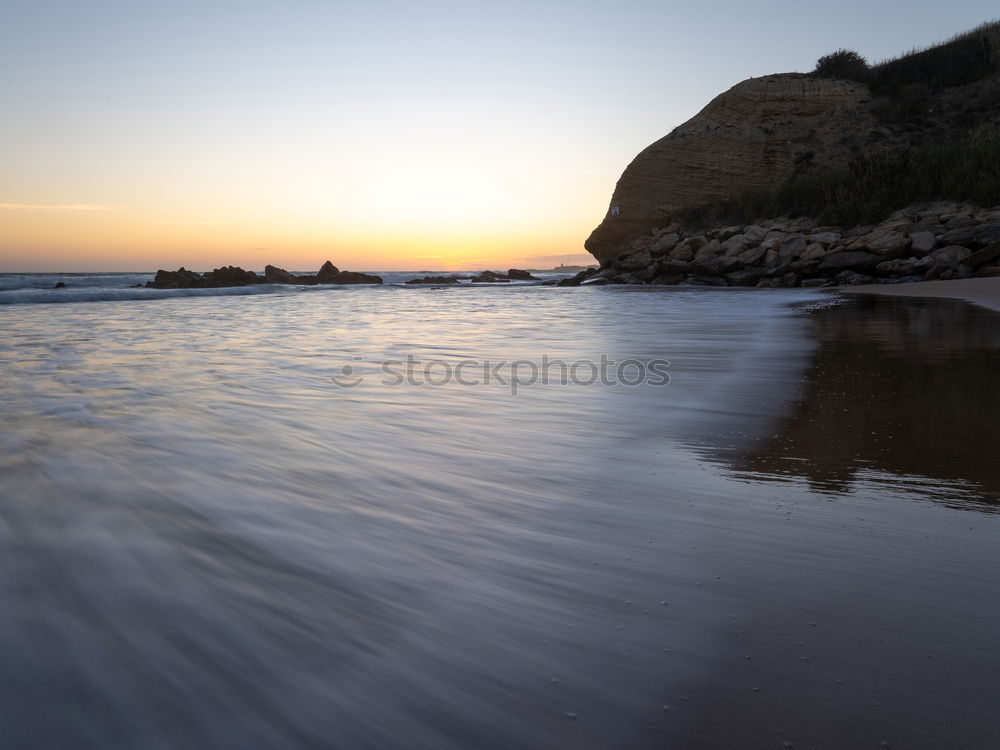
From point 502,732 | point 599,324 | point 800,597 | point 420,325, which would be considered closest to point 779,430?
point 800,597

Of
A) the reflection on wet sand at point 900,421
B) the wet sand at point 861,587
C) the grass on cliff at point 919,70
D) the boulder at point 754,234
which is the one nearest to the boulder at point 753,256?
the boulder at point 754,234

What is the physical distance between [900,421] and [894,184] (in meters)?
23.6

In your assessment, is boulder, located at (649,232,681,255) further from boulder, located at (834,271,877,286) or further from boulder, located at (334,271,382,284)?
boulder, located at (334,271,382,284)

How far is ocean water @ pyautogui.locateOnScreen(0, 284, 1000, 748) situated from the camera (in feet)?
3.75

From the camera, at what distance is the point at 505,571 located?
1.70 m

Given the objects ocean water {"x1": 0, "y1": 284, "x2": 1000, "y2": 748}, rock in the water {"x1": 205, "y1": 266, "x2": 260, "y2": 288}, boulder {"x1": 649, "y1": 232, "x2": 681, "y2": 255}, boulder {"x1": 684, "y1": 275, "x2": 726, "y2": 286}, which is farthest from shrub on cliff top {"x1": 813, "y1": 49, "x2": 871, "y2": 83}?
ocean water {"x1": 0, "y1": 284, "x2": 1000, "y2": 748}

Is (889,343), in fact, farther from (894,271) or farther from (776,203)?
(776,203)

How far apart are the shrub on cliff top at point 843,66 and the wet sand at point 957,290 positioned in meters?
22.0

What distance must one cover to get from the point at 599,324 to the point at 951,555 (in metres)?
8.82

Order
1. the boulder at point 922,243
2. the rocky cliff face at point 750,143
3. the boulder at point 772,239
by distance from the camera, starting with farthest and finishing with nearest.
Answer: the rocky cliff face at point 750,143 < the boulder at point 772,239 < the boulder at point 922,243

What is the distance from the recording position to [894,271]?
17.3 meters

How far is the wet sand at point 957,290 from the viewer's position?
10.9m

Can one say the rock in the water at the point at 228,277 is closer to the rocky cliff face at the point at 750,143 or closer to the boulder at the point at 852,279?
the rocky cliff face at the point at 750,143

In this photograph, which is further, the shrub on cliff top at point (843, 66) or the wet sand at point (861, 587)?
the shrub on cliff top at point (843, 66)
